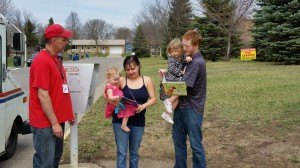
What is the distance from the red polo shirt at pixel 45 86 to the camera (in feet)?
13.4

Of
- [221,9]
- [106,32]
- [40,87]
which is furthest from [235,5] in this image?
[106,32]

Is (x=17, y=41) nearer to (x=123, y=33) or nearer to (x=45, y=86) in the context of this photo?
(x=45, y=86)

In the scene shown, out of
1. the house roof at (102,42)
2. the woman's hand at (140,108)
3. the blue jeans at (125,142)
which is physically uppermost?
the house roof at (102,42)

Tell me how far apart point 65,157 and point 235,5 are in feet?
122

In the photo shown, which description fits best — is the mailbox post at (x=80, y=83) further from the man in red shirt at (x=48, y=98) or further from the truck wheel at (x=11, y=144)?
the truck wheel at (x=11, y=144)

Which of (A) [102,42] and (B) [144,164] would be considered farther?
(A) [102,42]

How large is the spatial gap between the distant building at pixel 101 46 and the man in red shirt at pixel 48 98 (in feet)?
429

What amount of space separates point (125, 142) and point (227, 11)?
37549mm

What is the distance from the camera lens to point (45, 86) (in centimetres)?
408

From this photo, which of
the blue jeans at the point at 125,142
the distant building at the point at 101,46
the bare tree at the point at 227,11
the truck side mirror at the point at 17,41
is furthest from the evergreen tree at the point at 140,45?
the blue jeans at the point at 125,142

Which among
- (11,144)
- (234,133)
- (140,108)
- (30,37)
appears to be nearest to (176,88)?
(140,108)

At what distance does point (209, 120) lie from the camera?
9695 mm

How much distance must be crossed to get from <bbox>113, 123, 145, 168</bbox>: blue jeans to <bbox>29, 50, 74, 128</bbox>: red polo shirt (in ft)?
2.89

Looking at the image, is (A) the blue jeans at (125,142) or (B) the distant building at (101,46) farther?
(B) the distant building at (101,46)
